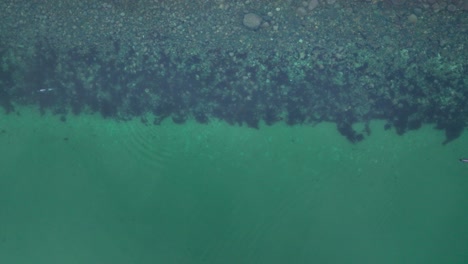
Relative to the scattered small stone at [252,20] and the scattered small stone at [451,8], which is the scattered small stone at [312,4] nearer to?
the scattered small stone at [252,20]

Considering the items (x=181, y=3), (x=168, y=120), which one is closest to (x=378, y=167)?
(x=168, y=120)

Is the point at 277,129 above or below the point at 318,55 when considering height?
below

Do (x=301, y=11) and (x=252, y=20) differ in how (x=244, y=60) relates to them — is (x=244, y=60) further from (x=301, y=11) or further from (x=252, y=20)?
(x=301, y=11)

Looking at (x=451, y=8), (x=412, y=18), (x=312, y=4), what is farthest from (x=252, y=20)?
(x=451, y=8)

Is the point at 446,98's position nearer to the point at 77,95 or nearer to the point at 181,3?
the point at 181,3

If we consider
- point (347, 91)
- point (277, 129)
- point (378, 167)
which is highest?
point (347, 91)

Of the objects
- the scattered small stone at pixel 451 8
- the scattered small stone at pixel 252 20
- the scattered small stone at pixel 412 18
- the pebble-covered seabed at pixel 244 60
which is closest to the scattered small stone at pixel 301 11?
the pebble-covered seabed at pixel 244 60

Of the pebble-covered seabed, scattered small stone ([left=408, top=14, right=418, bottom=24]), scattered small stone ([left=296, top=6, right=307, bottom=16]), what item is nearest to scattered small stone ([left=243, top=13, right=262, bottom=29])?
the pebble-covered seabed

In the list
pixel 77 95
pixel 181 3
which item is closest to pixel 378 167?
pixel 181 3
